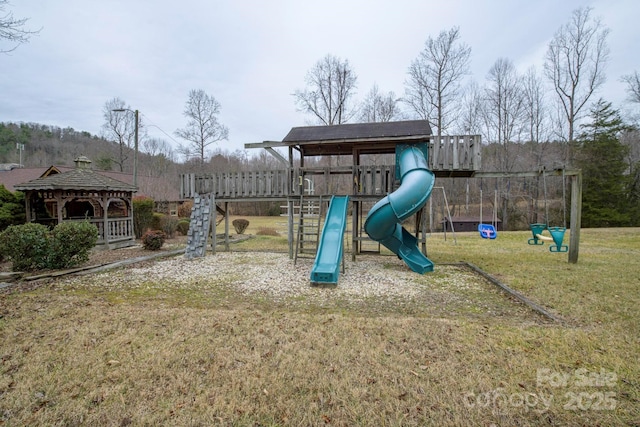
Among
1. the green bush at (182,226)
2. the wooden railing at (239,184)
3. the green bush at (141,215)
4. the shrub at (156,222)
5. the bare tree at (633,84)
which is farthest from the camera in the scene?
the bare tree at (633,84)

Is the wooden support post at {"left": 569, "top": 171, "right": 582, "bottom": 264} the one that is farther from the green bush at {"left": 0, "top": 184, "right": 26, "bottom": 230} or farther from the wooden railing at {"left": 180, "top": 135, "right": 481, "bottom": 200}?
the green bush at {"left": 0, "top": 184, "right": 26, "bottom": 230}

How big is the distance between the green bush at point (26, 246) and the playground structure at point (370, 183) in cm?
435

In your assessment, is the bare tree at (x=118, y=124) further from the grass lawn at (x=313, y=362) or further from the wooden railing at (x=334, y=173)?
the grass lawn at (x=313, y=362)

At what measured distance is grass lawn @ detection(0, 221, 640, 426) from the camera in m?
2.57

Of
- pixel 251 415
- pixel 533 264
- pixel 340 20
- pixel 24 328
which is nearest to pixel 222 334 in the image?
pixel 251 415

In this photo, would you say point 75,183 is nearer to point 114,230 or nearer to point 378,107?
point 114,230

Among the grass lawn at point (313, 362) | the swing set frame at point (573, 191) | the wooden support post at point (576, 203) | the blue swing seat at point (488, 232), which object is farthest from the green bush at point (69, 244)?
the blue swing seat at point (488, 232)

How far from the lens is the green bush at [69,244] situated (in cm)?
798

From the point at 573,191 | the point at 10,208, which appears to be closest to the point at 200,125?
the point at 10,208

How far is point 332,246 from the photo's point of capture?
7.95 meters

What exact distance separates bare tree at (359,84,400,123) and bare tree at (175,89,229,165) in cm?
1318

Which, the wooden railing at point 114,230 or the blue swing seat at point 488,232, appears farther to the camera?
the blue swing seat at point 488,232

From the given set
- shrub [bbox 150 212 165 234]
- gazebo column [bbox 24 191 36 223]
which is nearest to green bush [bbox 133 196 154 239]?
shrub [bbox 150 212 165 234]

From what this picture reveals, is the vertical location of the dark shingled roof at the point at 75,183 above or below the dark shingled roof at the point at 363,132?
below
